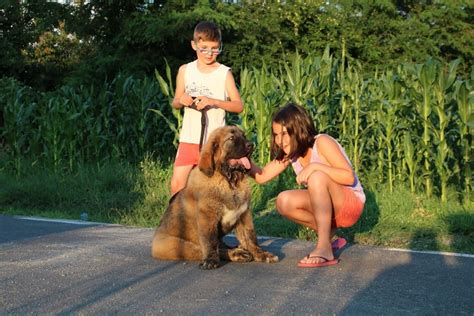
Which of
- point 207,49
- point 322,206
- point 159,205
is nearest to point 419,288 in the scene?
point 322,206

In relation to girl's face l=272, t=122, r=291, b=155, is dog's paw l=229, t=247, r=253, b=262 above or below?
below

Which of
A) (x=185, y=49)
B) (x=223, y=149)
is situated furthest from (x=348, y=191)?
(x=185, y=49)

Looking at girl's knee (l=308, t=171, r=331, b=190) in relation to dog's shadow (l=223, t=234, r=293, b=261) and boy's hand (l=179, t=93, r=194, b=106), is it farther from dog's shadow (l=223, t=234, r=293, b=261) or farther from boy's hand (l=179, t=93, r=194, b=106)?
boy's hand (l=179, t=93, r=194, b=106)

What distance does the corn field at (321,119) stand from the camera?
9.78 metres

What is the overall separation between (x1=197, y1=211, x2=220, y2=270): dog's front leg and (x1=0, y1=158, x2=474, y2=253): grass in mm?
2012

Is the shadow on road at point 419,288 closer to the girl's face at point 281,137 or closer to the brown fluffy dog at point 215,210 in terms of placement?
the brown fluffy dog at point 215,210

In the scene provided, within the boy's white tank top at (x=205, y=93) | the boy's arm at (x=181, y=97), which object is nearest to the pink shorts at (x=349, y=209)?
the boy's white tank top at (x=205, y=93)

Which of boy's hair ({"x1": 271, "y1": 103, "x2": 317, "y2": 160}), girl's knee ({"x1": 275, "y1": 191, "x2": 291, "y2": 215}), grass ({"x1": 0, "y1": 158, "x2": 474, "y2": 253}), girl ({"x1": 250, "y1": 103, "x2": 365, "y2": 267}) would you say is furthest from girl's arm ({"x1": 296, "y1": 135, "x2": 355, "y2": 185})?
grass ({"x1": 0, "y1": 158, "x2": 474, "y2": 253})

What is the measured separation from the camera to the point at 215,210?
6.37 metres

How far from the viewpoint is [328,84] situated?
1123cm

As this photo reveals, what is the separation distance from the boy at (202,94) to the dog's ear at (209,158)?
622 millimetres

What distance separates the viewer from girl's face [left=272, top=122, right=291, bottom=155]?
21.5 ft

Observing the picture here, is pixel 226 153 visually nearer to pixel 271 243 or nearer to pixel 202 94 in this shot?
pixel 202 94

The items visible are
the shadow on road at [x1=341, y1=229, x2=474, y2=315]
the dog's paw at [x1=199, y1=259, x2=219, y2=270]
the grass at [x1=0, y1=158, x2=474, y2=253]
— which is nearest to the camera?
the shadow on road at [x1=341, y1=229, x2=474, y2=315]
